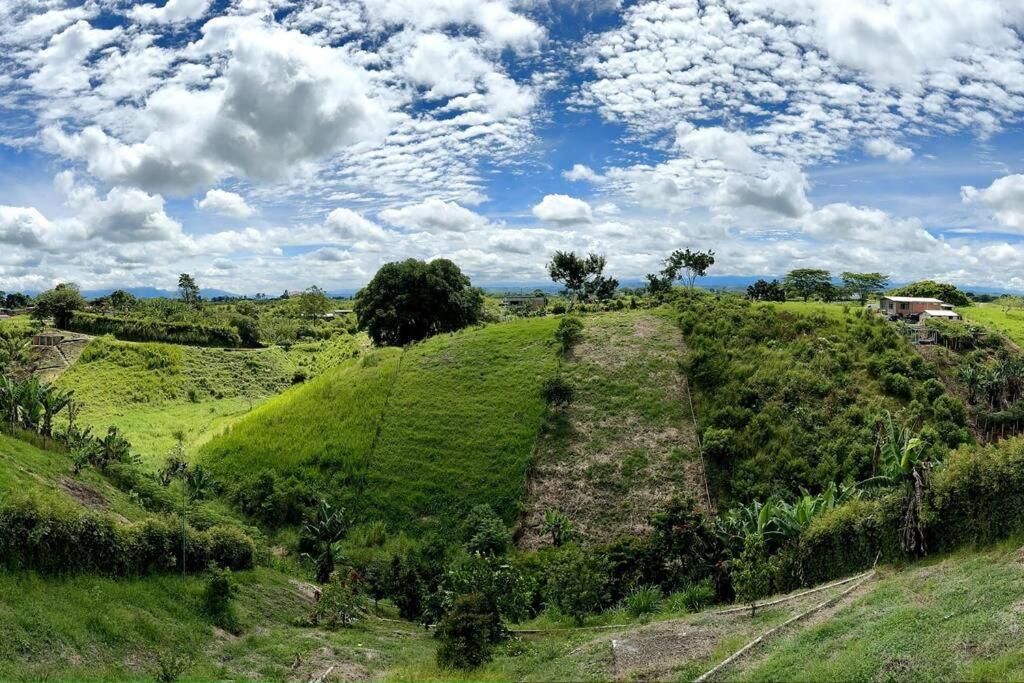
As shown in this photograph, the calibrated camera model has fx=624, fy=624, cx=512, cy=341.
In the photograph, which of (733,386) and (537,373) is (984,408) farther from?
(537,373)

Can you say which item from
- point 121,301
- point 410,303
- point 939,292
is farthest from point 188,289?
point 939,292

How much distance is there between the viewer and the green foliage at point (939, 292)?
6425 cm

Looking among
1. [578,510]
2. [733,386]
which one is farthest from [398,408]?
[733,386]

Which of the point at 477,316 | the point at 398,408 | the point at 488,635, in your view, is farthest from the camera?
the point at 477,316

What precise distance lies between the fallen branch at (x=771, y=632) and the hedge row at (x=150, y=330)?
234 feet

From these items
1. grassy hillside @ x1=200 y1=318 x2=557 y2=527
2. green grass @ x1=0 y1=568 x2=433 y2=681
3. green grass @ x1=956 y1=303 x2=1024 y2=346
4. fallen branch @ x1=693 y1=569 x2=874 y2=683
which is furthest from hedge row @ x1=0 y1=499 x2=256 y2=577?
green grass @ x1=956 y1=303 x2=1024 y2=346

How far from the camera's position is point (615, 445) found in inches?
1308

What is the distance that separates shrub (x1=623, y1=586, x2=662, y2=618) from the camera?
1781 centimetres

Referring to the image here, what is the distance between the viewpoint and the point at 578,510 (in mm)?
29531

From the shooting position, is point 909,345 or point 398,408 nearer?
point 909,345

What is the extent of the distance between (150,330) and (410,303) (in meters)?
32.1

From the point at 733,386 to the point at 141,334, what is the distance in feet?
206

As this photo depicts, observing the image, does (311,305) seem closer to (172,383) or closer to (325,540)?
(172,383)

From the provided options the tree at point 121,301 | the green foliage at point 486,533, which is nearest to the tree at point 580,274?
the green foliage at point 486,533
